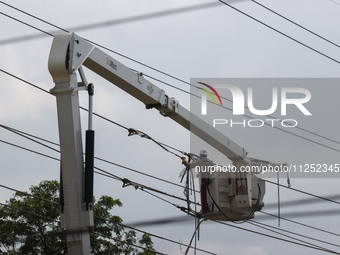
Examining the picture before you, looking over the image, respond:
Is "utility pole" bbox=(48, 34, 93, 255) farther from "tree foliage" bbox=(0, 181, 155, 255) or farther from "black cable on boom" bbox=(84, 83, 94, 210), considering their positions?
"tree foliage" bbox=(0, 181, 155, 255)

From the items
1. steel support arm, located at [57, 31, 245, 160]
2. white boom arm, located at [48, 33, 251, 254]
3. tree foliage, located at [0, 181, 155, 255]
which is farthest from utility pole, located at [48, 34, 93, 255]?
tree foliage, located at [0, 181, 155, 255]

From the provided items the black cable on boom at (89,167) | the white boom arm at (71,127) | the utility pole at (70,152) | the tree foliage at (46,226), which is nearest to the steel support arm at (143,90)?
the white boom arm at (71,127)

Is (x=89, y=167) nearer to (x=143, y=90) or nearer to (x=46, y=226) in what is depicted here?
(x=143, y=90)

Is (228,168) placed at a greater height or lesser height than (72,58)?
lesser

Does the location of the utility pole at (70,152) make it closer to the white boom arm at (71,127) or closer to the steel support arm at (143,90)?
the white boom arm at (71,127)

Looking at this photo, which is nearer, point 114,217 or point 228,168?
point 228,168

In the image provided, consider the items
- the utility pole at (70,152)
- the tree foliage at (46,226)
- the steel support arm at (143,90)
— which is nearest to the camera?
the utility pole at (70,152)

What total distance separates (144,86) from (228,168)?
3.11 m

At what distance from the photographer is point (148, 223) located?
23.1ft

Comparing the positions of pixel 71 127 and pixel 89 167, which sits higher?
pixel 71 127

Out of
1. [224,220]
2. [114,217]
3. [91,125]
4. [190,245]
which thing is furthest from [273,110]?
[114,217]

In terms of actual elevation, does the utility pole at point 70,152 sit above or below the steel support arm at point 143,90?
below

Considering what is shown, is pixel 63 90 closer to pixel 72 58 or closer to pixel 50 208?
pixel 72 58

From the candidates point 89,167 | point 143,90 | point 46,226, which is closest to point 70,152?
point 89,167
